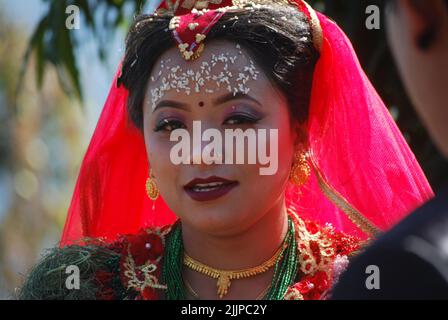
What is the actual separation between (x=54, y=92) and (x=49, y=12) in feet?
31.9

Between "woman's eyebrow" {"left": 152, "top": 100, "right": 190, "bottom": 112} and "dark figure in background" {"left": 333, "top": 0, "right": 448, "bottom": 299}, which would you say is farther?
"woman's eyebrow" {"left": 152, "top": 100, "right": 190, "bottom": 112}

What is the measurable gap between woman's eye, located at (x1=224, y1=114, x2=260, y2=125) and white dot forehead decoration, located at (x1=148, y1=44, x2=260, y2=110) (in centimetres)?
6

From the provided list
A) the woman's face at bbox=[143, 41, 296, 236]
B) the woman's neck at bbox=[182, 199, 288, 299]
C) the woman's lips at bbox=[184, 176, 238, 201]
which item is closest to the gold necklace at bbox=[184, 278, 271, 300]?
the woman's neck at bbox=[182, 199, 288, 299]

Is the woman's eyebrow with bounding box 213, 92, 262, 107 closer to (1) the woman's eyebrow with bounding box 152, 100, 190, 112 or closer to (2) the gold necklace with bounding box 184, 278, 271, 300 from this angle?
(1) the woman's eyebrow with bounding box 152, 100, 190, 112

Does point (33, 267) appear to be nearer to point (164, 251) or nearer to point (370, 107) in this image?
point (164, 251)

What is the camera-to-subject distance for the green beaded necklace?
2.70 m

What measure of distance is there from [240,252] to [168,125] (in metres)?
0.39

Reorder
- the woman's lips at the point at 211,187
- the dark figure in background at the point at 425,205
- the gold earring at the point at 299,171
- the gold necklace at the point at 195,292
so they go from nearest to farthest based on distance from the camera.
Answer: the dark figure in background at the point at 425,205, the woman's lips at the point at 211,187, the gold necklace at the point at 195,292, the gold earring at the point at 299,171

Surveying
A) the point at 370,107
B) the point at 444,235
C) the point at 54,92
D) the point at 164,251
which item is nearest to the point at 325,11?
the point at 370,107

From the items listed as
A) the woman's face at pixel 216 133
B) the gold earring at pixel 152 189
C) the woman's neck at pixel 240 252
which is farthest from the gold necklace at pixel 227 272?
the gold earring at pixel 152 189

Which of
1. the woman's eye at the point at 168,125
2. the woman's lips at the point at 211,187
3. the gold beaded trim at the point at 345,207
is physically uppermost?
the woman's eye at the point at 168,125

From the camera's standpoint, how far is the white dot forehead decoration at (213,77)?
2627 mm

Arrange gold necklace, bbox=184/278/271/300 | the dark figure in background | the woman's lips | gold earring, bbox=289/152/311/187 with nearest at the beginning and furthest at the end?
the dark figure in background
the woman's lips
gold necklace, bbox=184/278/271/300
gold earring, bbox=289/152/311/187

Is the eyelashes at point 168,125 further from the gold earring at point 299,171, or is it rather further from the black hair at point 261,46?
the gold earring at point 299,171
